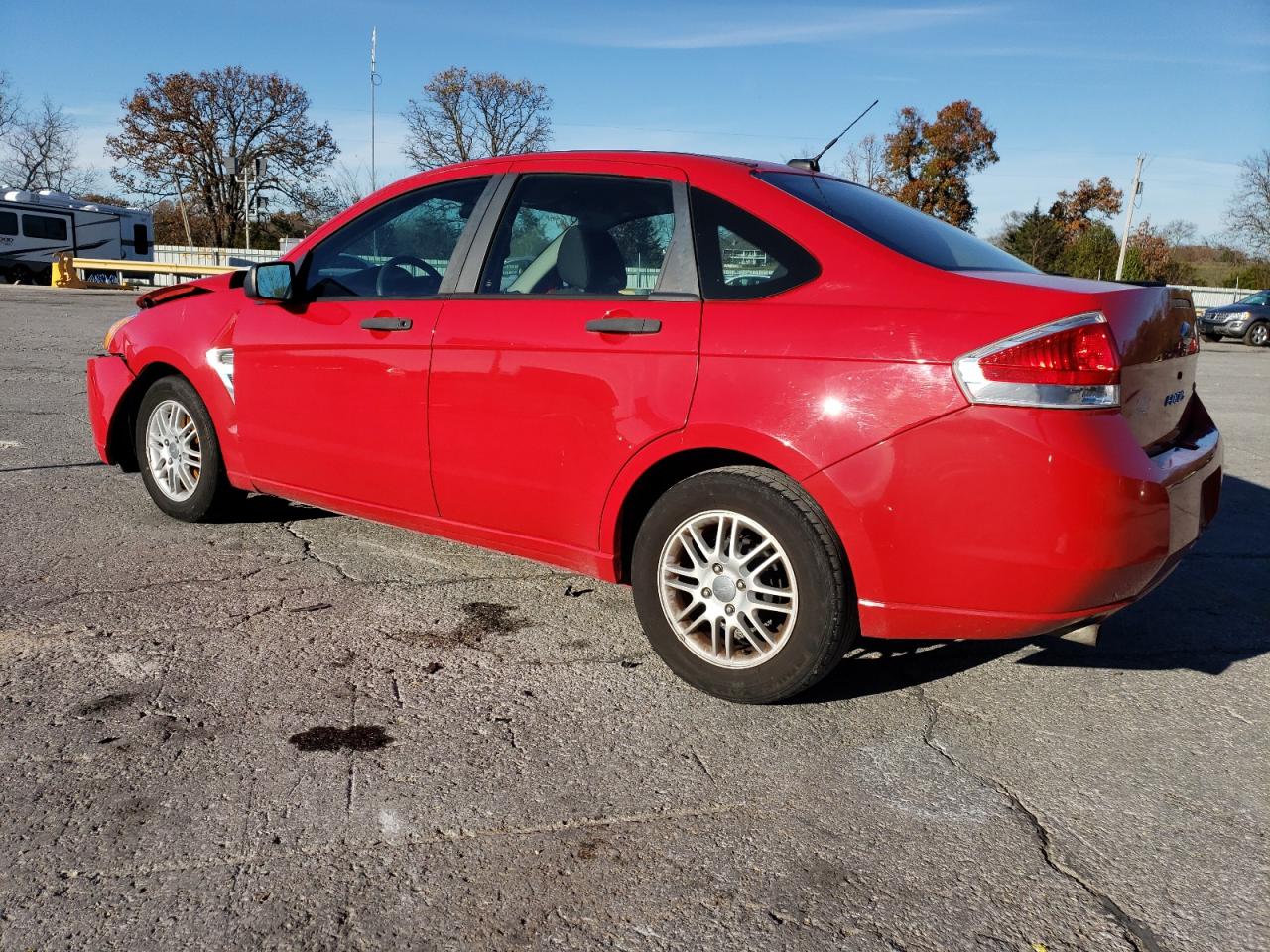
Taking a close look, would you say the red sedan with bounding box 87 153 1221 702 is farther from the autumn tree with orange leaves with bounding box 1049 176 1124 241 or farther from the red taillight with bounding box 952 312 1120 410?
the autumn tree with orange leaves with bounding box 1049 176 1124 241

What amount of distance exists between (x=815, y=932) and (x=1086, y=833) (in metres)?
0.87

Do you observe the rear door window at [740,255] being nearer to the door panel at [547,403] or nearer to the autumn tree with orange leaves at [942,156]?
the door panel at [547,403]

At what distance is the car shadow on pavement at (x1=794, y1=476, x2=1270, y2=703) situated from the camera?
371 cm

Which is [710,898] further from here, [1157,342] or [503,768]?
[1157,342]

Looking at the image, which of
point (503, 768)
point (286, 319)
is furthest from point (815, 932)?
point (286, 319)

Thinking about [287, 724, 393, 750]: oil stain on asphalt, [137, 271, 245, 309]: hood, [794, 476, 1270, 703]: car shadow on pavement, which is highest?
[137, 271, 245, 309]: hood

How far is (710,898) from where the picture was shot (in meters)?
2.34

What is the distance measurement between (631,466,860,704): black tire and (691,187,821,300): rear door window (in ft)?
1.85

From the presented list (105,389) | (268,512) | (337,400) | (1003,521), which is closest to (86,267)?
(105,389)

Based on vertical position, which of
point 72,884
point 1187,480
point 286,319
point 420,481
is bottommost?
point 72,884

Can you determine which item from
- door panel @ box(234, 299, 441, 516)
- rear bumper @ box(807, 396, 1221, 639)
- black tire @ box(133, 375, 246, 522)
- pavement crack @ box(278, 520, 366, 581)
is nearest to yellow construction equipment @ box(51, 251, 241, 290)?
black tire @ box(133, 375, 246, 522)

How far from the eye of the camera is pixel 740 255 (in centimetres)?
338

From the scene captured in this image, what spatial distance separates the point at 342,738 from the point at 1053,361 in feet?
7.21

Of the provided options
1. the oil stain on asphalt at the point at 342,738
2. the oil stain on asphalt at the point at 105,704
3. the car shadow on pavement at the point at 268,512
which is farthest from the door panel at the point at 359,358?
the oil stain on asphalt at the point at 105,704
